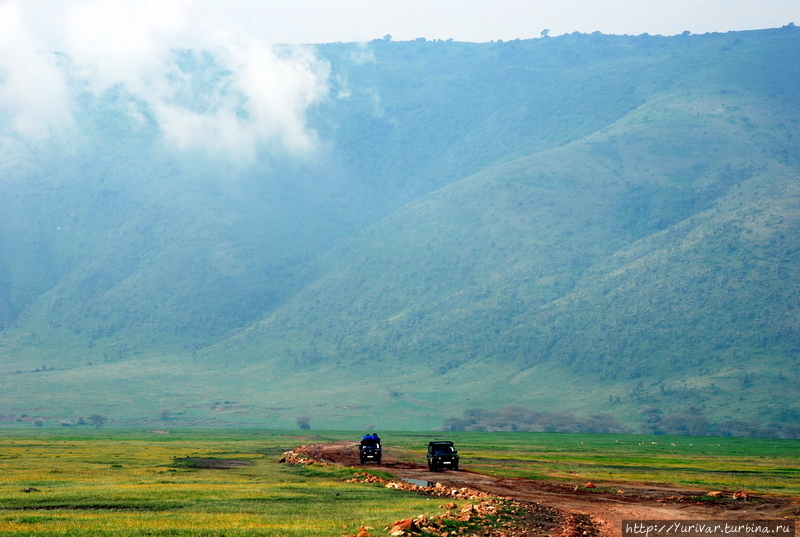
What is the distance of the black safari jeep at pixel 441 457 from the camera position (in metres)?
81.9

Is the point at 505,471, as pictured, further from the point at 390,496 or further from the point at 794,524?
the point at 794,524

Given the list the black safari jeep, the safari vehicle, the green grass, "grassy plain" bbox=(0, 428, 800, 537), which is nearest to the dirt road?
the black safari jeep

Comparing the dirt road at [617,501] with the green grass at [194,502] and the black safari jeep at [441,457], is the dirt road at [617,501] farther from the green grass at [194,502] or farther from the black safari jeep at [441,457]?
the green grass at [194,502]

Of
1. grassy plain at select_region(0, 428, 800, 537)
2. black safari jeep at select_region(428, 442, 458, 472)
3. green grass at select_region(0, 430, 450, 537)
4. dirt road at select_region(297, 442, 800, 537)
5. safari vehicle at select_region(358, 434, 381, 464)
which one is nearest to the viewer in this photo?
green grass at select_region(0, 430, 450, 537)

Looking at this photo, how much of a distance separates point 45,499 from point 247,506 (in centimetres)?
1304

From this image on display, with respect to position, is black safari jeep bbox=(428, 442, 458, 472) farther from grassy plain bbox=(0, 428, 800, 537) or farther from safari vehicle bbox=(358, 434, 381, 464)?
safari vehicle bbox=(358, 434, 381, 464)

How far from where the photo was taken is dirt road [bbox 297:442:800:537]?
4850cm

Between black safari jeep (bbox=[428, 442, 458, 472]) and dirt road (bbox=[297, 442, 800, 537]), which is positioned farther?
black safari jeep (bbox=[428, 442, 458, 472])

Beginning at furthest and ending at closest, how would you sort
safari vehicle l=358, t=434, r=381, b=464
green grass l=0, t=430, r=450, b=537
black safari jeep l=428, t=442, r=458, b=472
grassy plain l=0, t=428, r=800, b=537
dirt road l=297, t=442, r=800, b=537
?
safari vehicle l=358, t=434, r=381, b=464
black safari jeep l=428, t=442, r=458, b=472
dirt road l=297, t=442, r=800, b=537
grassy plain l=0, t=428, r=800, b=537
green grass l=0, t=430, r=450, b=537

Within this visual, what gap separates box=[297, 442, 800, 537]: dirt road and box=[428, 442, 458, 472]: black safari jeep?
2.98 metres

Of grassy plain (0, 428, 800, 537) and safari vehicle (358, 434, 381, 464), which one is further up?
safari vehicle (358, 434, 381, 464)

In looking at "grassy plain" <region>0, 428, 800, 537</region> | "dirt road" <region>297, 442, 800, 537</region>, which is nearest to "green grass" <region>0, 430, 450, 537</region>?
"grassy plain" <region>0, 428, 800, 537</region>

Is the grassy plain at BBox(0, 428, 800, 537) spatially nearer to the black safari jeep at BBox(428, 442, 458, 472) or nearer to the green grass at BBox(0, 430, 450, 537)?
the green grass at BBox(0, 430, 450, 537)

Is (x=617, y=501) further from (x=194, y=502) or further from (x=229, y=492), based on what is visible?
(x=194, y=502)
